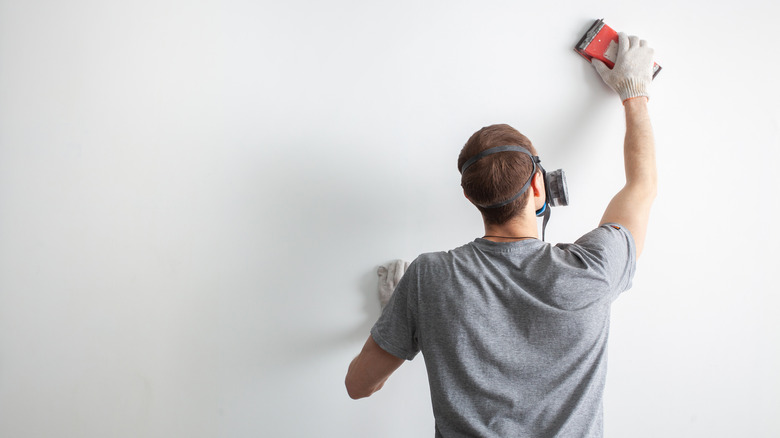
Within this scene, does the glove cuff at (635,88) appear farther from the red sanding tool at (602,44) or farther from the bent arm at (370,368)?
the bent arm at (370,368)

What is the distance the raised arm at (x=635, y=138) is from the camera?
1092 millimetres

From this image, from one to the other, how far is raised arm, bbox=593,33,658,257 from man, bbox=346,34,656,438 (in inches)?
4.3

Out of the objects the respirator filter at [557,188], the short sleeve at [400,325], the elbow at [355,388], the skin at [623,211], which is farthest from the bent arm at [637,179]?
the elbow at [355,388]

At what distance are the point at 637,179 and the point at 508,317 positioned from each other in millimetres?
588

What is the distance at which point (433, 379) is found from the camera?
0.92 meters

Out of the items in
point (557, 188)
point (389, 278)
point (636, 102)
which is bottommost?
point (389, 278)

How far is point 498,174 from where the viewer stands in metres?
0.90

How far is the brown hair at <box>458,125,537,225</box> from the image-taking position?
90cm

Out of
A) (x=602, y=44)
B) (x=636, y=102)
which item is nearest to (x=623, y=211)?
(x=636, y=102)

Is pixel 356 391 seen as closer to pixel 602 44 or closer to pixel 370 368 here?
pixel 370 368

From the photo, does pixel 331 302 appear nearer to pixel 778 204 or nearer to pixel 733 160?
pixel 733 160

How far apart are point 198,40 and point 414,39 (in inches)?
24.2

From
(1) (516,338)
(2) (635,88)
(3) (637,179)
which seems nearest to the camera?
(1) (516,338)

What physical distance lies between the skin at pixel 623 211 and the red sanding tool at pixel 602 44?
0.16 meters
